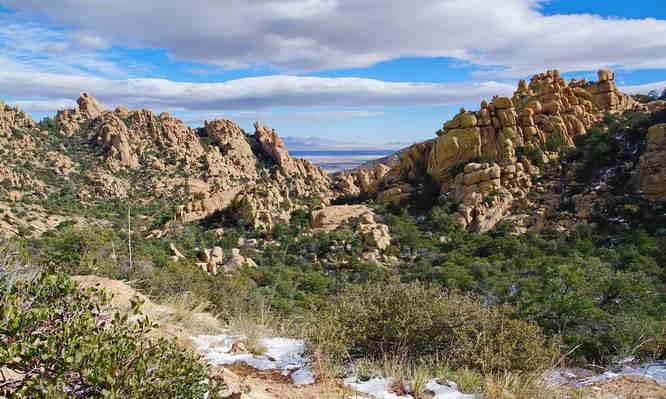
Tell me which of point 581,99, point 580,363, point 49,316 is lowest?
point 580,363

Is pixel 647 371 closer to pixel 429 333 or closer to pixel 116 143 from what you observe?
pixel 429 333

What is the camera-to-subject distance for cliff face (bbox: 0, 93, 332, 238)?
46.0m

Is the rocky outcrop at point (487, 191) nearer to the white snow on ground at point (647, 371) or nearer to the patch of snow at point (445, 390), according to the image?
the white snow on ground at point (647, 371)

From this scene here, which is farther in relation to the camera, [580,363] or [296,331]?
[580,363]

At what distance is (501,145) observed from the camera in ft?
106

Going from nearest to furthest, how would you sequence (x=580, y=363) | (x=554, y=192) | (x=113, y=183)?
(x=580, y=363), (x=554, y=192), (x=113, y=183)

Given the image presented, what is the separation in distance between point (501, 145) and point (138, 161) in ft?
164

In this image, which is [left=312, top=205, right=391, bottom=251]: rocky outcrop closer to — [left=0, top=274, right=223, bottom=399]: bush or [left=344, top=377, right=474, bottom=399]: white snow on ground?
[left=344, top=377, right=474, bottom=399]: white snow on ground

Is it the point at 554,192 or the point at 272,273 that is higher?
the point at 554,192

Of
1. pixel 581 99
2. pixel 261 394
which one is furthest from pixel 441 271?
pixel 581 99

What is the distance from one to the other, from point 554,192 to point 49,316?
31.5 m

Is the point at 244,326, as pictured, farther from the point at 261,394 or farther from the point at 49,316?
the point at 49,316

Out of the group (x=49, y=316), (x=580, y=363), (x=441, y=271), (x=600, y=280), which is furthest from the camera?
(x=441, y=271)

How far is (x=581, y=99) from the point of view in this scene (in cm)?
3531
